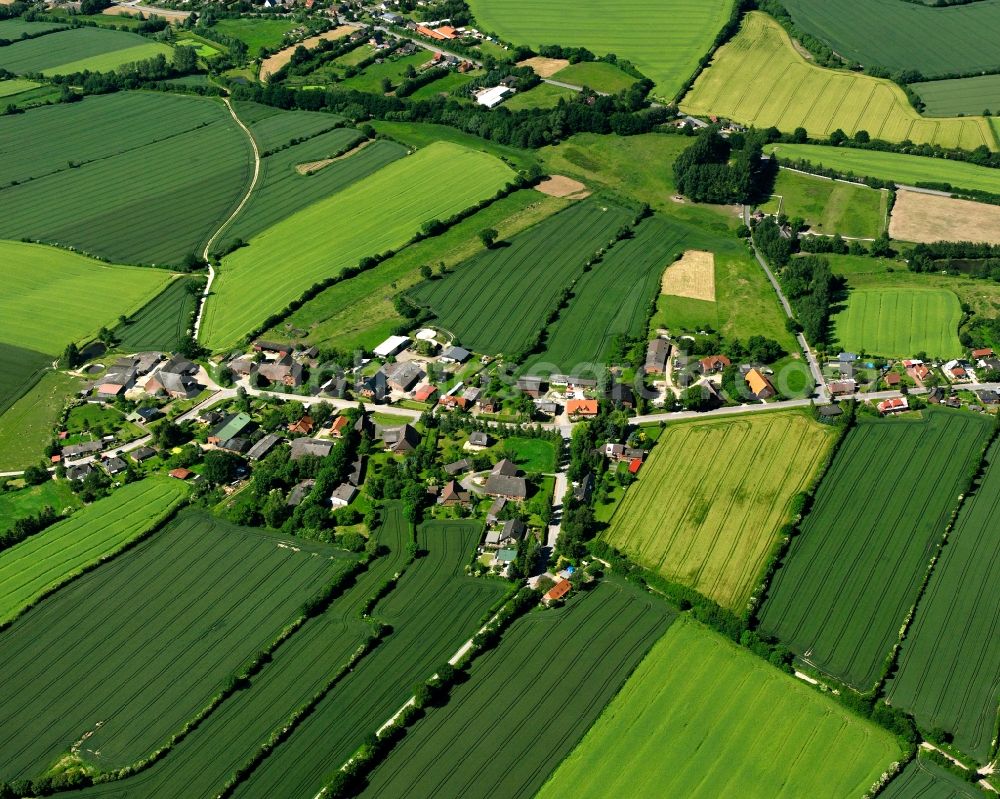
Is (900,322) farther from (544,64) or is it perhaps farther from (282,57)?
(282,57)

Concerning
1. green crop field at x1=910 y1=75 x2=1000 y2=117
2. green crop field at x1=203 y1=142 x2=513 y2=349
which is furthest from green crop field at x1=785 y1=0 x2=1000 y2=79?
green crop field at x1=203 y1=142 x2=513 y2=349

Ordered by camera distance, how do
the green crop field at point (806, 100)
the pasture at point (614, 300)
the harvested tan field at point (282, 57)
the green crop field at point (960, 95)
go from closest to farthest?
the pasture at point (614, 300) → the green crop field at point (806, 100) → the green crop field at point (960, 95) → the harvested tan field at point (282, 57)

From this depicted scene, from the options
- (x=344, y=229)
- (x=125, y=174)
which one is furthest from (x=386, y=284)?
(x=125, y=174)

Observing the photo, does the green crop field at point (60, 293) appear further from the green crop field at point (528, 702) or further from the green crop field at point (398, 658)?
the green crop field at point (528, 702)

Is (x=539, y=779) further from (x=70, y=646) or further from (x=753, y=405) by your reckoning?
(x=753, y=405)

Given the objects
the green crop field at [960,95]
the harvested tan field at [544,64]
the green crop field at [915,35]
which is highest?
the green crop field at [915,35]

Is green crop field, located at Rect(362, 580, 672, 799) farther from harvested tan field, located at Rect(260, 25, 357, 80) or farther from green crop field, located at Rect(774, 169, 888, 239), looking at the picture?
harvested tan field, located at Rect(260, 25, 357, 80)

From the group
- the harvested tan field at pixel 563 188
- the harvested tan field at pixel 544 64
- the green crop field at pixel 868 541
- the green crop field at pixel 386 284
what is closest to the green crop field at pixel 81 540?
the green crop field at pixel 386 284
